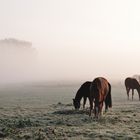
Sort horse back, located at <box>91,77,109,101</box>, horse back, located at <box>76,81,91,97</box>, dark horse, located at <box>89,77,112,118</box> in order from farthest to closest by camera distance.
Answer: horse back, located at <box>76,81,91,97</box>
horse back, located at <box>91,77,109,101</box>
dark horse, located at <box>89,77,112,118</box>

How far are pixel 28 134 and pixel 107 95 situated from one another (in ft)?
33.7

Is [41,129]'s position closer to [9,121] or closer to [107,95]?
[9,121]

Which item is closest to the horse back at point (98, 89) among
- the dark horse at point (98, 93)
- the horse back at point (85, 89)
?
the dark horse at point (98, 93)

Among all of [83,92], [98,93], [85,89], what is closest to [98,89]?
[98,93]

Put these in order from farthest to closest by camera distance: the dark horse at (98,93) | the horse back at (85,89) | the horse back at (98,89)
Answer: the horse back at (85,89) < the horse back at (98,89) < the dark horse at (98,93)

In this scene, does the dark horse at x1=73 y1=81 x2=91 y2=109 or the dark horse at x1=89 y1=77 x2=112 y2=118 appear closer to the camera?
the dark horse at x1=89 y1=77 x2=112 y2=118

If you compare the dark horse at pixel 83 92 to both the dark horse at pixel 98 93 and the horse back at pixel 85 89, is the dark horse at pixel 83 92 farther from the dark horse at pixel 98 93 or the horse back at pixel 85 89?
the dark horse at pixel 98 93

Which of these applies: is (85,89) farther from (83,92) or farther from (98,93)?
(98,93)

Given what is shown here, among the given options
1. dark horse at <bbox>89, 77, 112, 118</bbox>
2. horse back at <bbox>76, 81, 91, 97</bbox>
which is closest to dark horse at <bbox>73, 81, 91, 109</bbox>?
horse back at <bbox>76, 81, 91, 97</bbox>

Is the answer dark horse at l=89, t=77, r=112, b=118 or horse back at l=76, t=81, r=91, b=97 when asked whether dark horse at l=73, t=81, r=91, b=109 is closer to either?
horse back at l=76, t=81, r=91, b=97

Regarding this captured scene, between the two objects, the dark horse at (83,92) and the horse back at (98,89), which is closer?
the horse back at (98,89)

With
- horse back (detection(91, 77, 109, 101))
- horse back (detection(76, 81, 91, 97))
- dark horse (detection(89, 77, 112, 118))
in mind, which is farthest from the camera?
horse back (detection(76, 81, 91, 97))

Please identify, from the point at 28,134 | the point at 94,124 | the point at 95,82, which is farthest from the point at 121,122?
the point at 28,134

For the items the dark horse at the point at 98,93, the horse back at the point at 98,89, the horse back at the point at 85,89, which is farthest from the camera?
the horse back at the point at 85,89
